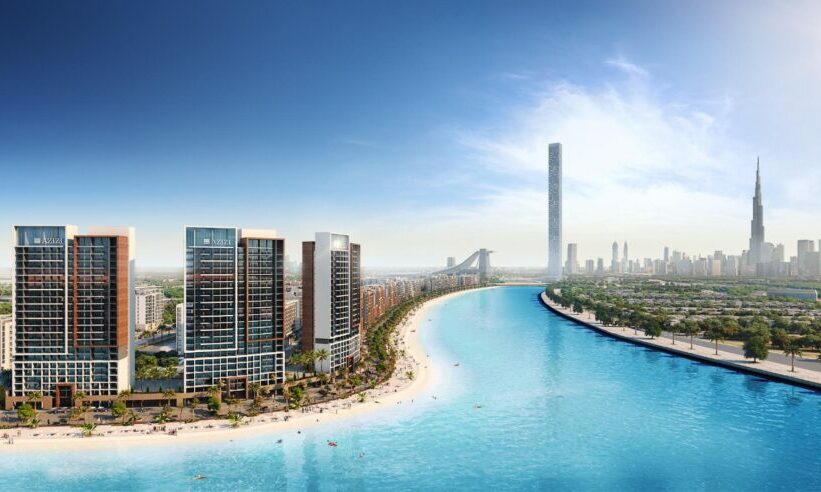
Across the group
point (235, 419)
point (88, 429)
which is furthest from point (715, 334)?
point (88, 429)

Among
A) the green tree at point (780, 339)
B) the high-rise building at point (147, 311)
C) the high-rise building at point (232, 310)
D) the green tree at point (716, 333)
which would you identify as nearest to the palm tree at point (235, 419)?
the high-rise building at point (232, 310)

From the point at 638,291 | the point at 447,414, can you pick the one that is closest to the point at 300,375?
the point at 447,414

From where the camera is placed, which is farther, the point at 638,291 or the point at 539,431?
the point at 638,291

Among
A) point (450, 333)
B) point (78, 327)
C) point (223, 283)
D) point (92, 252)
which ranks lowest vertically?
point (450, 333)

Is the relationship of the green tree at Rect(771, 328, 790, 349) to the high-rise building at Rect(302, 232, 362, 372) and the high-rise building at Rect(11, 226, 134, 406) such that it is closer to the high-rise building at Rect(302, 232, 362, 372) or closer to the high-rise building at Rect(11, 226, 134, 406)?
the high-rise building at Rect(302, 232, 362, 372)

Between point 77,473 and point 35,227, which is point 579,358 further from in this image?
point 35,227

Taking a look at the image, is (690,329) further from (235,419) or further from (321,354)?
(235,419)
